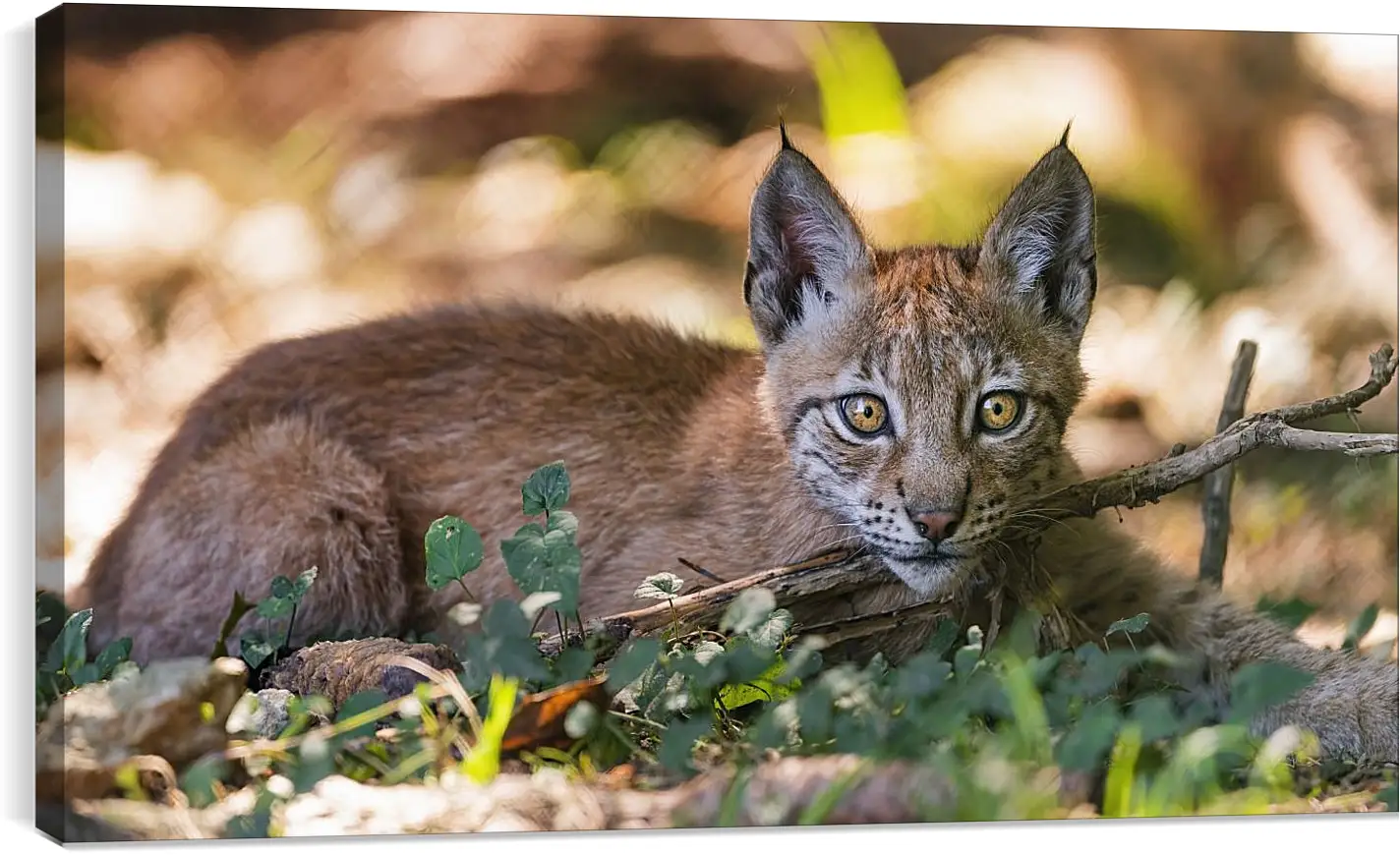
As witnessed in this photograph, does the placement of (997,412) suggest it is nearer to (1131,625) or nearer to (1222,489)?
(1131,625)

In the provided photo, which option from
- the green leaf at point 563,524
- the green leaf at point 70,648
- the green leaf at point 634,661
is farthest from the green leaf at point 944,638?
the green leaf at point 70,648

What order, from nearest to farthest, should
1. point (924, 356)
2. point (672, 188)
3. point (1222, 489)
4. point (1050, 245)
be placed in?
point (924, 356) < point (1050, 245) < point (1222, 489) < point (672, 188)

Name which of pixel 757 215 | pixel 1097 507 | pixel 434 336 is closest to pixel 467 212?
pixel 434 336

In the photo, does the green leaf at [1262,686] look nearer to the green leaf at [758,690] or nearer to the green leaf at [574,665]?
the green leaf at [758,690]

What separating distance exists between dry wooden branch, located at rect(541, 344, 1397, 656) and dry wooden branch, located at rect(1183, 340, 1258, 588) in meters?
1.14

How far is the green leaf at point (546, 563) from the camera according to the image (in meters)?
4.53

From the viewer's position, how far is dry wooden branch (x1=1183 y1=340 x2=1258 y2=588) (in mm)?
5984

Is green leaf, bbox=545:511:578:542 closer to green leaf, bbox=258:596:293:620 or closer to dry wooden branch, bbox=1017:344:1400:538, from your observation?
green leaf, bbox=258:596:293:620

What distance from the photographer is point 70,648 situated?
4.82 meters

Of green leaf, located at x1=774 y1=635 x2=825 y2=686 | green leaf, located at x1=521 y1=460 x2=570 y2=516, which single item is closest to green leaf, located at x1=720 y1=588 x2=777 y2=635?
green leaf, located at x1=774 y1=635 x2=825 y2=686

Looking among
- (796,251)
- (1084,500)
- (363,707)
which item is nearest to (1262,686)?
(1084,500)

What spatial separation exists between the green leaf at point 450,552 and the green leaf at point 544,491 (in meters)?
0.20

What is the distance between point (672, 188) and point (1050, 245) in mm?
2267

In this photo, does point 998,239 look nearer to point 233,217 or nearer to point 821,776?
point 821,776
